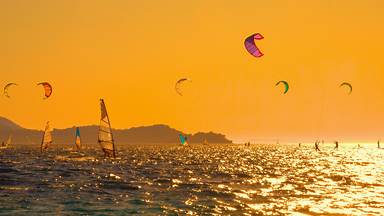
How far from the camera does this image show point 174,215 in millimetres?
22422

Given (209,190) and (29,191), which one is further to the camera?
(209,190)

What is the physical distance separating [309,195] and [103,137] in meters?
37.4

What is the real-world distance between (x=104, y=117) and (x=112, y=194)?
107ft

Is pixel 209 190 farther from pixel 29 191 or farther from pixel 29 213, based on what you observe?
pixel 29 213

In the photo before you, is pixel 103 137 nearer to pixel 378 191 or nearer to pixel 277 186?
pixel 277 186

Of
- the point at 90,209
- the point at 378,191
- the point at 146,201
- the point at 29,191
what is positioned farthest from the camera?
the point at 378,191

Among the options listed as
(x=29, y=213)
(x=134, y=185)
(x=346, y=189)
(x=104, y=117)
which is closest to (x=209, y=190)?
(x=134, y=185)

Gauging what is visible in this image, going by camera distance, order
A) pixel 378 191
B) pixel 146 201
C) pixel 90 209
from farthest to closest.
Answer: pixel 378 191
pixel 146 201
pixel 90 209

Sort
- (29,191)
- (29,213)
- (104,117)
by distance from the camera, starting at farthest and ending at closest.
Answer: (104,117) < (29,191) < (29,213)

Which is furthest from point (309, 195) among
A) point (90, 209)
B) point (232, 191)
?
point (90, 209)

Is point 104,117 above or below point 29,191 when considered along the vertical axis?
above

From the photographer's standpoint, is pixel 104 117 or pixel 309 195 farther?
pixel 104 117

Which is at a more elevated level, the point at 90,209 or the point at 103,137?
the point at 103,137

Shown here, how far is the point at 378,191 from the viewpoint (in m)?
34.0
